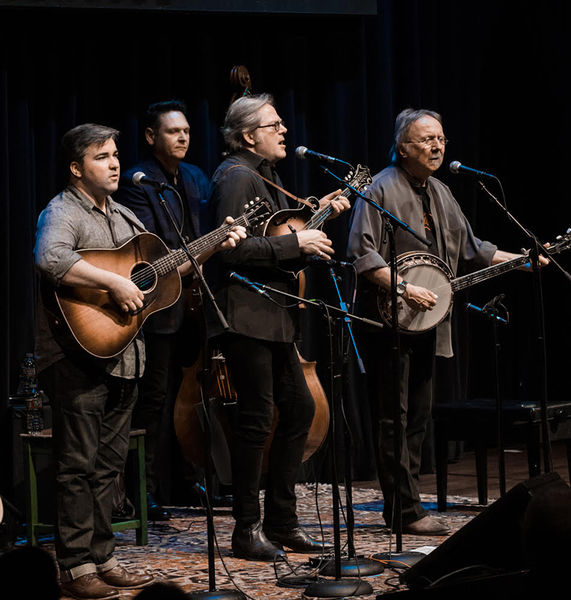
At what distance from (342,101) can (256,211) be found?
287 cm

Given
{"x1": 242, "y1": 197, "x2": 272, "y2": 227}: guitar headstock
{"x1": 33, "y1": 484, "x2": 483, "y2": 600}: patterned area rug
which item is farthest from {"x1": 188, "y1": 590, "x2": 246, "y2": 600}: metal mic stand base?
{"x1": 242, "y1": 197, "x2": 272, "y2": 227}: guitar headstock

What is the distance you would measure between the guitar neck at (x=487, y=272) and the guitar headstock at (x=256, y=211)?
1.09 metres

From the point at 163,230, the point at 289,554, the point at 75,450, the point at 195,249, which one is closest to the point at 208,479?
the point at 75,450

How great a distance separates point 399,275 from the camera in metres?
4.46

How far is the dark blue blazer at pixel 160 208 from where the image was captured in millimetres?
5152

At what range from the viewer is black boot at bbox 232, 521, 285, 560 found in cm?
401

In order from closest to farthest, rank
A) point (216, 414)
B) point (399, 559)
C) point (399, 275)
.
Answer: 1. point (399, 559)
2. point (399, 275)
3. point (216, 414)

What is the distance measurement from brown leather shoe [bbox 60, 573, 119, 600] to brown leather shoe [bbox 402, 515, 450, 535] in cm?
151

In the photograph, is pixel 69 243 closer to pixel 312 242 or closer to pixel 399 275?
pixel 312 242

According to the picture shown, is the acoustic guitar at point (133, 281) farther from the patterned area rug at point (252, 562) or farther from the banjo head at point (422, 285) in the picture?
the patterned area rug at point (252, 562)

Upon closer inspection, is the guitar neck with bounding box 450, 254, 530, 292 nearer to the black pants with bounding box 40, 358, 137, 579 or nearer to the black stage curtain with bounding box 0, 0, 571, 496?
the black stage curtain with bounding box 0, 0, 571, 496

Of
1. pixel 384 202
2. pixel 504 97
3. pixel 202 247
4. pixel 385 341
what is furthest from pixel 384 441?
pixel 504 97

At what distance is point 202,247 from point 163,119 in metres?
1.71

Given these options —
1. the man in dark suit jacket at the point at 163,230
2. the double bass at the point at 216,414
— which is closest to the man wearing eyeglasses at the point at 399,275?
the double bass at the point at 216,414
